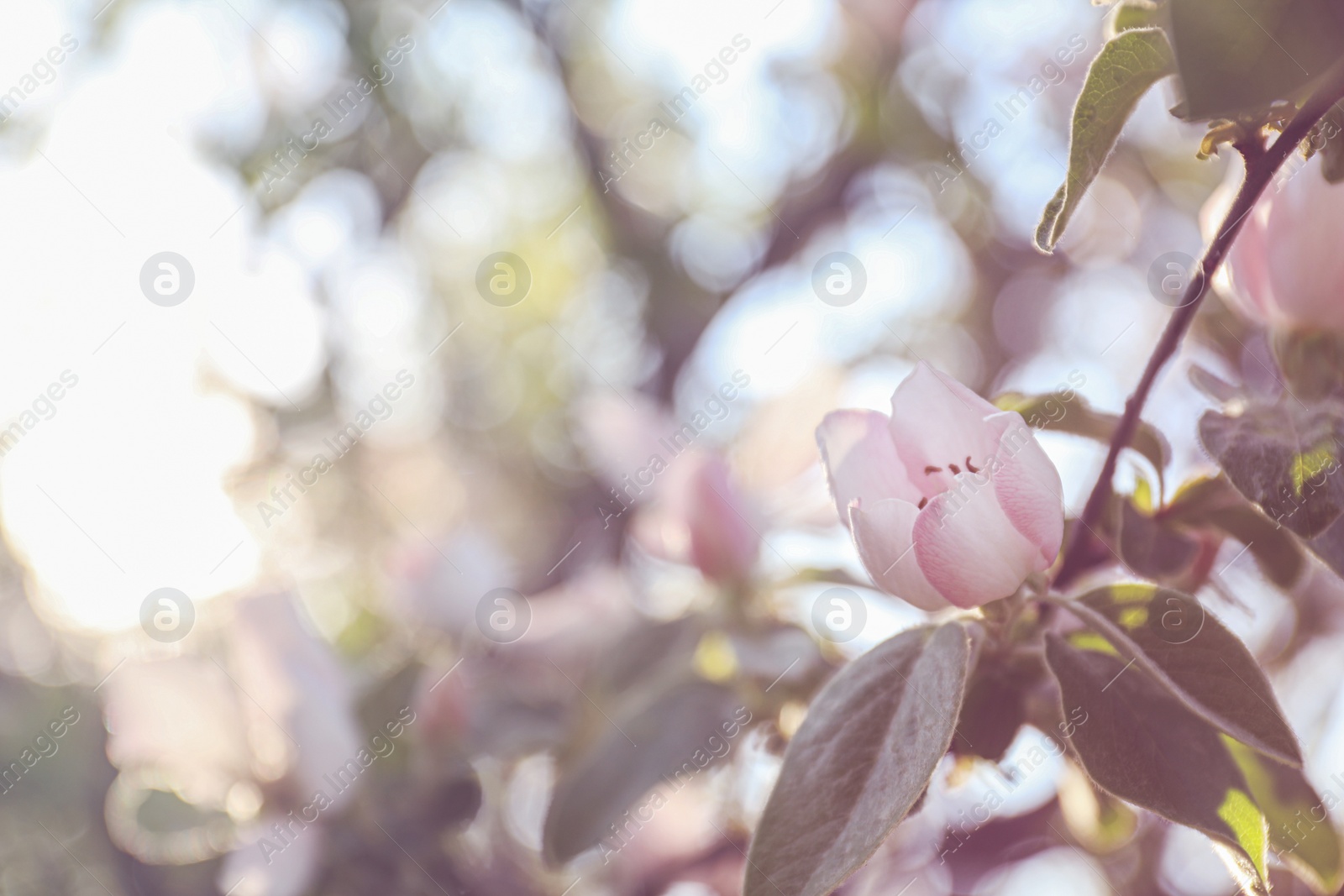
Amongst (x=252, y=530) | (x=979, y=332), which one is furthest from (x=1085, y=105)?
(x=252, y=530)

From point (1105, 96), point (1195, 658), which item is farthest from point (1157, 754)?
point (1105, 96)

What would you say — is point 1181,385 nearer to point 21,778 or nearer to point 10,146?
point 21,778

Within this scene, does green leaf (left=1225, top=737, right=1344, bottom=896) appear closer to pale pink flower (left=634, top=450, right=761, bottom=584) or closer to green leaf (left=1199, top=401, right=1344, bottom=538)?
green leaf (left=1199, top=401, right=1344, bottom=538)

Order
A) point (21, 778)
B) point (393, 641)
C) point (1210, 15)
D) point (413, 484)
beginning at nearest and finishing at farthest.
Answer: point (1210, 15)
point (21, 778)
point (393, 641)
point (413, 484)

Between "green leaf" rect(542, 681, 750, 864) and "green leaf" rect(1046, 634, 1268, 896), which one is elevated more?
"green leaf" rect(1046, 634, 1268, 896)

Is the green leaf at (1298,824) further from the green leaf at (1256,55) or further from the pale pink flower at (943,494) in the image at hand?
the green leaf at (1256,55)

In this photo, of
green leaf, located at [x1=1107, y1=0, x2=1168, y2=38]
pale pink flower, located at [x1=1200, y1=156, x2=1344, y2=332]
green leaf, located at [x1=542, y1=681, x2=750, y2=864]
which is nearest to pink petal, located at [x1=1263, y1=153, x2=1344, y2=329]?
pale pink flower, located at [x1=1200, y1=156, x2=1344, y2=332]
